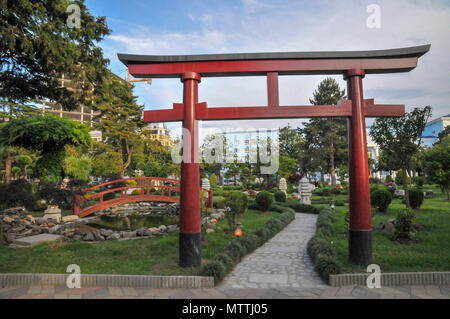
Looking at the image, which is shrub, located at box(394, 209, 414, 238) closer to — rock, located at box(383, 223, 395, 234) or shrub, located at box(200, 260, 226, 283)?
rock, located at box(383, 223, 395, 234)

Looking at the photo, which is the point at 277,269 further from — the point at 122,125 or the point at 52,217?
the point at 122,125

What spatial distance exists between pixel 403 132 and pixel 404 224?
11.6 feet

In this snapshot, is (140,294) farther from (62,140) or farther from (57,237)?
(62,140)

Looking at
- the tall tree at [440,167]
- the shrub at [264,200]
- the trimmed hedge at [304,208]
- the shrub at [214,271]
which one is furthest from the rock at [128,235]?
the tall tree at [440,167]

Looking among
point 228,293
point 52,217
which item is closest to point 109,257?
point 228,293

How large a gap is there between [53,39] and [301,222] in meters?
11.0

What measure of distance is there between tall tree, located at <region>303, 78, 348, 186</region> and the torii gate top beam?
27693 mm

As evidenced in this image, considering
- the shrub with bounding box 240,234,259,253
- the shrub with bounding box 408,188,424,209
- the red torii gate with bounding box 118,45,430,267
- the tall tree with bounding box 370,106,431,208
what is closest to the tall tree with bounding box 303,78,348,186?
the shrub with bounding box 408,188,424,209

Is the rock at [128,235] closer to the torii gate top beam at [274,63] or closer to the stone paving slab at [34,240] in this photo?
the stone paving slab at [34,240]

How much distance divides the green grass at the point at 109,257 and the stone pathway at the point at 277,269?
2.59 feet

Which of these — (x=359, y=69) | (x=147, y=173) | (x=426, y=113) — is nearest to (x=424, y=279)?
(x=359, y=69)

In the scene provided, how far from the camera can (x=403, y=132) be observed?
8.46 m

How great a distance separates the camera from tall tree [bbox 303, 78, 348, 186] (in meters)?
31.4

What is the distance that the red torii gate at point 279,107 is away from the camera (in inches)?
189
